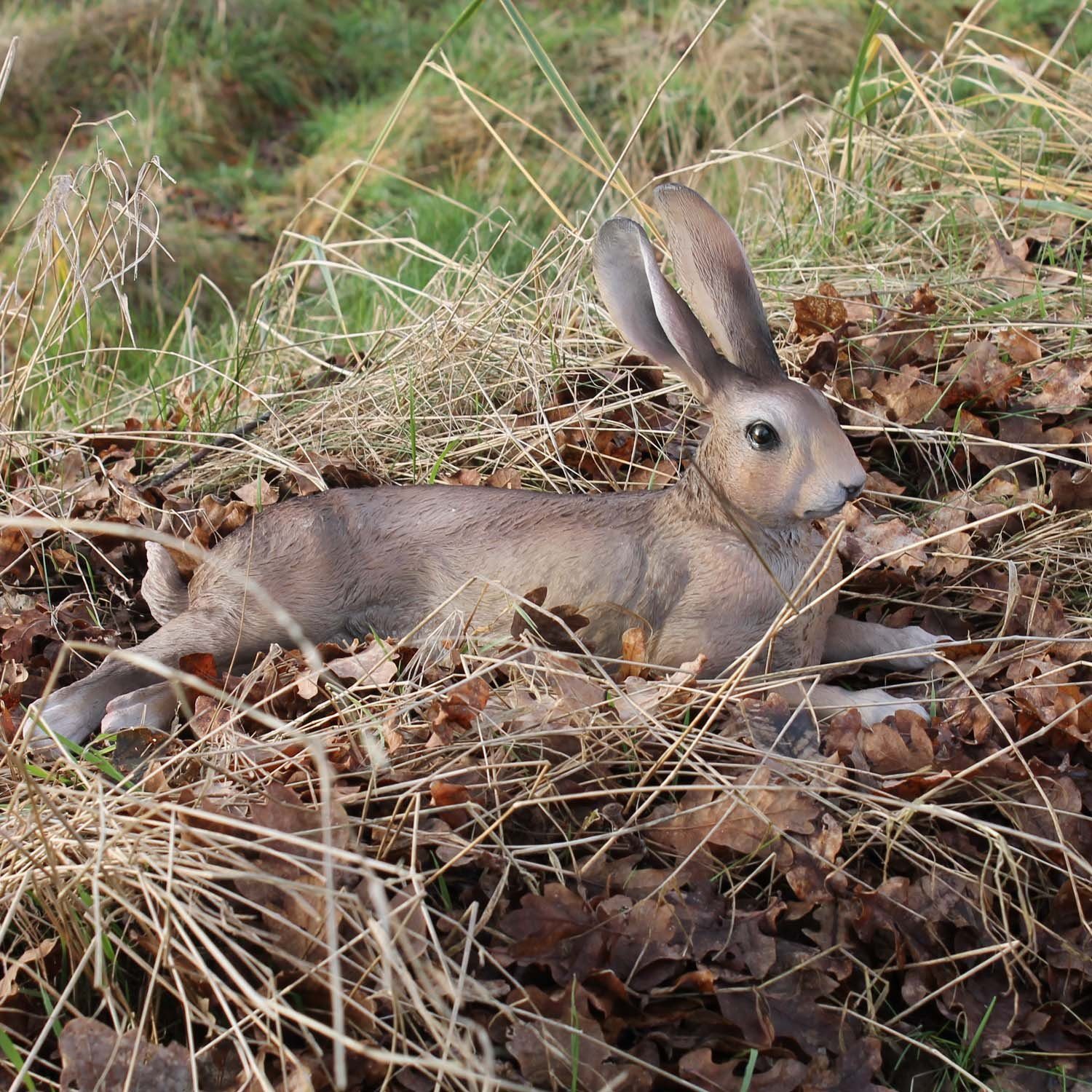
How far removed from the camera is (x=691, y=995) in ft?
8.51

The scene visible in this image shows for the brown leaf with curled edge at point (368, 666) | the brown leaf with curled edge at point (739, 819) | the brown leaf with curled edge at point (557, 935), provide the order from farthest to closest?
1. the brown leaf with curled edge at point (368, 666)
2. the brown leaf with curled edge at point (739, 819)
3. the brown leaf with curled edge at point (557, 935)

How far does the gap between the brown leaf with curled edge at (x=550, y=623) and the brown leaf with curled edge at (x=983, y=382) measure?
1.68 metres

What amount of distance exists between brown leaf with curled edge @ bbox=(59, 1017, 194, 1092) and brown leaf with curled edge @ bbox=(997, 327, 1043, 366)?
139 inches

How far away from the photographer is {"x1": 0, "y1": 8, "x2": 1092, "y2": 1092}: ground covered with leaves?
8.09 ft

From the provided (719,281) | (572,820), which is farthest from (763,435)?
(572,820)

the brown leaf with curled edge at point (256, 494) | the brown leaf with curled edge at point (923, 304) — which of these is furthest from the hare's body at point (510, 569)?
the brown leaf with curled edge at point (923, 304)

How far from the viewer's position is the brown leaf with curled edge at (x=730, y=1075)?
2.47 m

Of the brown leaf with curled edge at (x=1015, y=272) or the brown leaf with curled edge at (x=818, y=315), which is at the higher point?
the brown leaf with curled edge at (x=818, y=315)

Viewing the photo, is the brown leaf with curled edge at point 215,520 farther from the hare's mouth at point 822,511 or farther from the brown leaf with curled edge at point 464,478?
the hare's mouth at point 822,511

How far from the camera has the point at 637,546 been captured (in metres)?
3.58

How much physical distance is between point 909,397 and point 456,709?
214cm

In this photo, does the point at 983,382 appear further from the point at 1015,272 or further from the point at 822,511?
the point at 822,511

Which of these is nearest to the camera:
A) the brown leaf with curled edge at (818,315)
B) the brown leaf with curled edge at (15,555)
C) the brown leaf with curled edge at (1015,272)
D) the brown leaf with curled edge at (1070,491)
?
the brown leaf with curled edge at (1070,491)

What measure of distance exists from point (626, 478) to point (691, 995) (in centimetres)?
212
